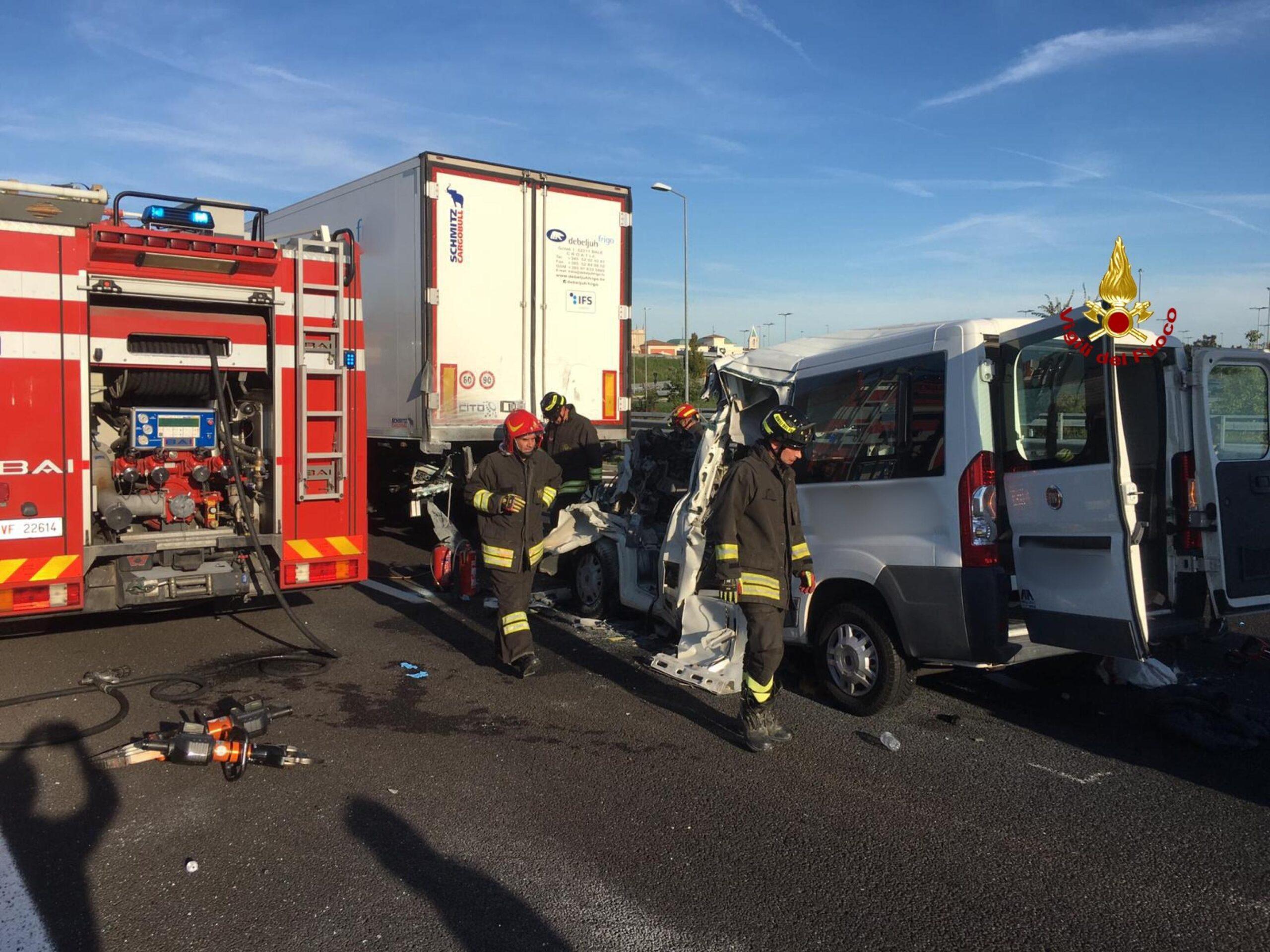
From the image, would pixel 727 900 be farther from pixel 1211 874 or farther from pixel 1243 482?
pixel 1243 482

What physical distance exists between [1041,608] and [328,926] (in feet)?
11.6

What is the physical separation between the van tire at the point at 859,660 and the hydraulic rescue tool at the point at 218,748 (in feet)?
9.43

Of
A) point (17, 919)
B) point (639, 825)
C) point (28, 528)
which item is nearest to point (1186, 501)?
point (639, 825)

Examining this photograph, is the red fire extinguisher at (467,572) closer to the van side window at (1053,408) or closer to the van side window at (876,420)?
the van side window at (876,420)

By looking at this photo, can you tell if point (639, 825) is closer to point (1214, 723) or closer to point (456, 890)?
point (456, 890)

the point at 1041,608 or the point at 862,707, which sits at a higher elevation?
the point at 1041,608

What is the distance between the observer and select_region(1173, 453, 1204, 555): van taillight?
5.20 metres

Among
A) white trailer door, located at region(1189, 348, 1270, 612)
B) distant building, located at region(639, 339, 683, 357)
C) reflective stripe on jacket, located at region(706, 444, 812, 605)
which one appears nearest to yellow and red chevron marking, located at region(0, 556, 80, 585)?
reflective stripe on jacket, located at region(706, 444, 812, 605)

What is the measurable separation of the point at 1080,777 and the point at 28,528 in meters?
6.19

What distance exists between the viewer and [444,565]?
30.8 ft

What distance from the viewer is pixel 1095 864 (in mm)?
4074

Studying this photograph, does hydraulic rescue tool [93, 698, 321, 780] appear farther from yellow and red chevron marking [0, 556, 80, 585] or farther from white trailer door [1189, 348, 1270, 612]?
white trailer door [1189, 348, 1270, 612]

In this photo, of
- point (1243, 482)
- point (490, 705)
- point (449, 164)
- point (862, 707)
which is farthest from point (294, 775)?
point (449, 164)

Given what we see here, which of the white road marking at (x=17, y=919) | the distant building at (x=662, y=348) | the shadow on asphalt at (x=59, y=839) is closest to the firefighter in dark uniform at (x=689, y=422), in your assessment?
the shadow on asphalt at (x=59, y=839)
